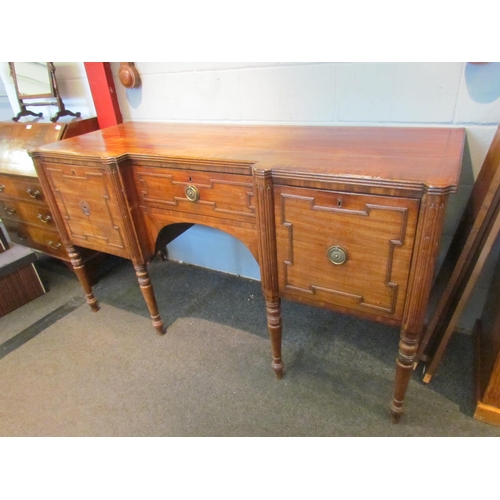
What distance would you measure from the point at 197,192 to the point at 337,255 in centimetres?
51

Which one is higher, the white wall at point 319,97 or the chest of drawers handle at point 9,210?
the white wall at point 319,97

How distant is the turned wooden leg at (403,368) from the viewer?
101 cm

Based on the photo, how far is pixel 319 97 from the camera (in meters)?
1.41

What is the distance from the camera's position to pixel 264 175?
0.95 metres

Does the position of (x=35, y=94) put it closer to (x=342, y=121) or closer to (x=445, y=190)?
(x=342, y=121)

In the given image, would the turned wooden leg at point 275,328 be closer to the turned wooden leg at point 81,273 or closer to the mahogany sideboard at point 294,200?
the mahogany sideboard at point 294,200

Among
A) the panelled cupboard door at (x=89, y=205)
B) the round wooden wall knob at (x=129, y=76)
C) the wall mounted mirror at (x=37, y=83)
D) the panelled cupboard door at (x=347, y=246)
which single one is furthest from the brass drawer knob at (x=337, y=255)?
the wall mounted mirror at (x=37, y=83)

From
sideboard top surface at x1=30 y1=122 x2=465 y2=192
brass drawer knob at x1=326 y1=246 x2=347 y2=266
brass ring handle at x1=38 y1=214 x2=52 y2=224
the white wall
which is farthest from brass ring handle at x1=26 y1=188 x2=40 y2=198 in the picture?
brass drawer knob at x1=326 y1=246 x2=347 y2=266

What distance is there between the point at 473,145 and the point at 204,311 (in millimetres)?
1339

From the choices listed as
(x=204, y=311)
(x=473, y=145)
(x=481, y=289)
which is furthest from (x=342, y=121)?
(x=204, y=311)

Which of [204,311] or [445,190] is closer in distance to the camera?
[445,190]

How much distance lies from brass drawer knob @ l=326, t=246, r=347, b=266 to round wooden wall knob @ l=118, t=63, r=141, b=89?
4.58ft

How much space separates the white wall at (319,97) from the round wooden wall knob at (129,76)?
3 centimetres

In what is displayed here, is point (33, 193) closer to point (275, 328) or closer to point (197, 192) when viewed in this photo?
point (197, 192)
